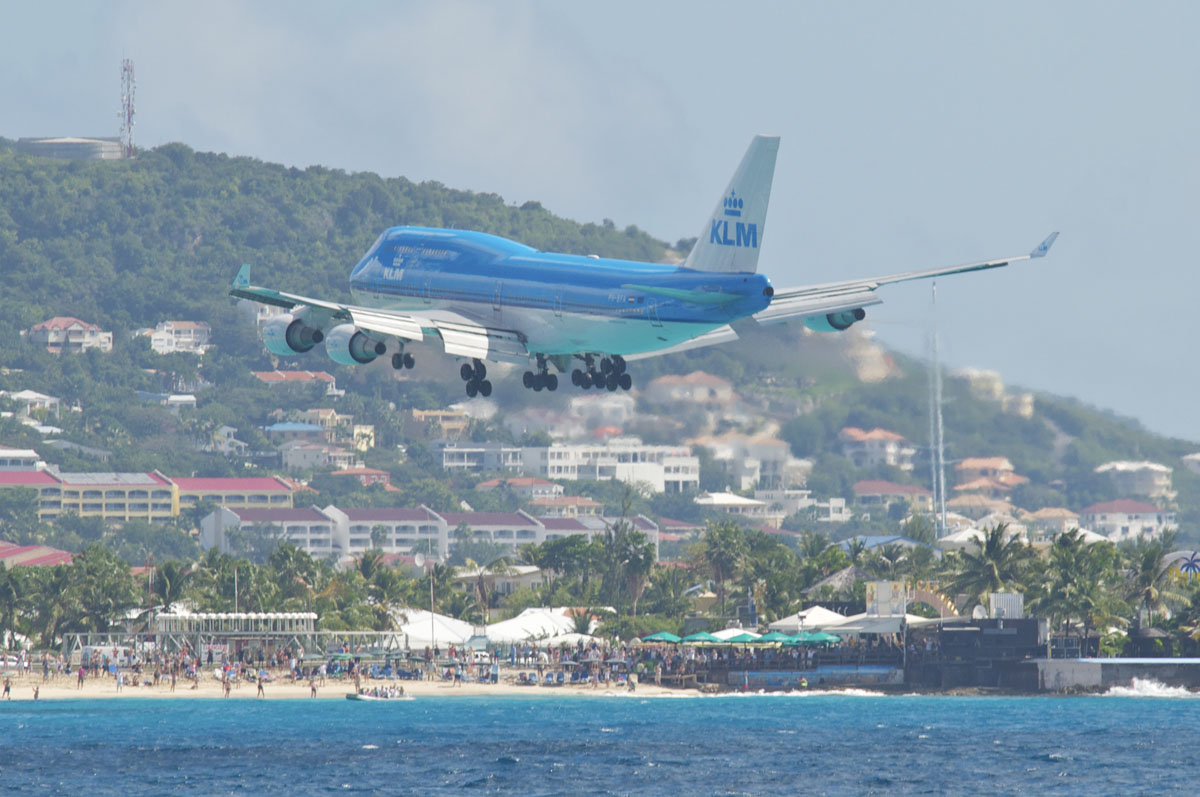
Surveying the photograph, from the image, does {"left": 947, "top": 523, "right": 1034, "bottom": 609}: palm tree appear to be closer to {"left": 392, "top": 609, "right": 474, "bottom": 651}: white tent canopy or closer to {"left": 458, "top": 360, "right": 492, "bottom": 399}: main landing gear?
{"left": 392, "top": 609, "right": 474, "bottom": 651}: white tent canopy

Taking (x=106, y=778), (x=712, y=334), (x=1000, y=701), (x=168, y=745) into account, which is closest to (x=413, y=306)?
(x=712, y=334)

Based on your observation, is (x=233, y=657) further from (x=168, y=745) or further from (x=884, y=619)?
(x=884, y=619)

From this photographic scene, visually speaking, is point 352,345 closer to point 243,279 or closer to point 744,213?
point 243,279

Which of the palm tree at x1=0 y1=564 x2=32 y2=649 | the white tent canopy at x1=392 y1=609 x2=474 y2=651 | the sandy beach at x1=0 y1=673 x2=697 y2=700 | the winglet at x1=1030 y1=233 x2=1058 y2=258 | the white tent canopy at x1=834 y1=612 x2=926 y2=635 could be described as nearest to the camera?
the winglet at x1=1030 y1=233 x2=1058 y2=258

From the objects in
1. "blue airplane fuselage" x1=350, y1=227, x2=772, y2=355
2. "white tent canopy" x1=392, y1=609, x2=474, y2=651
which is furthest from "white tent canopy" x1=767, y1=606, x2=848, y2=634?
"blue airplane fuselage" x1=350, y1=227, x2=772, y2=355

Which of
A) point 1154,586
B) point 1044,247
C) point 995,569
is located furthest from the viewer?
point 995,569

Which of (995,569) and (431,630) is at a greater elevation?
(995,569)

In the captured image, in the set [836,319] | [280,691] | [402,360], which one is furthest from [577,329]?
[280,691]
